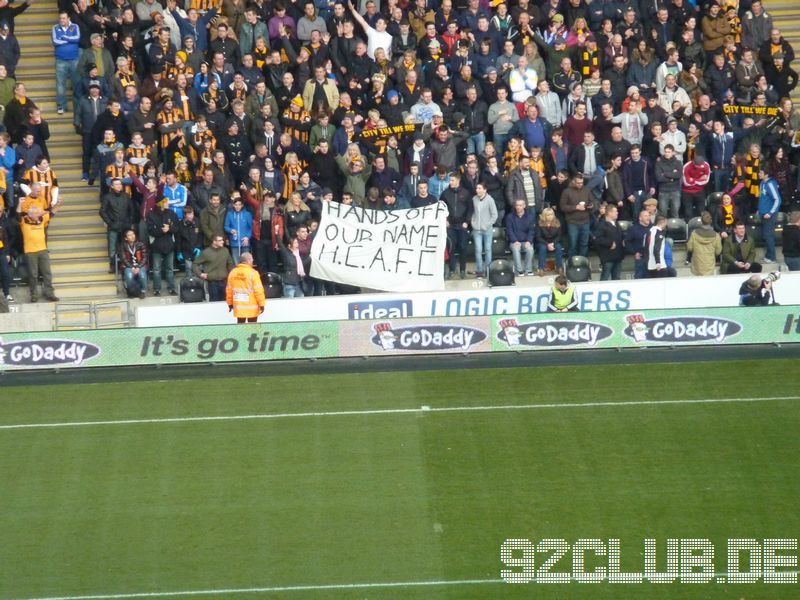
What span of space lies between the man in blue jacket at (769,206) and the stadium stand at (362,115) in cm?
8

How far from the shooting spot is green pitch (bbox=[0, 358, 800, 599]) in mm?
18359

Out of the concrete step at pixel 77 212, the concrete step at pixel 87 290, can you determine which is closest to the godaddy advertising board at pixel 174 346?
the concrete step at pixel 87 290

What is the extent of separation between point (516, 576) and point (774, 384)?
7012 mm

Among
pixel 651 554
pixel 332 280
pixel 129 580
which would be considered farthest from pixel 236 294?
pixel 651 554

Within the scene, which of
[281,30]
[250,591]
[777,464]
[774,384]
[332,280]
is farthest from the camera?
[281,30]

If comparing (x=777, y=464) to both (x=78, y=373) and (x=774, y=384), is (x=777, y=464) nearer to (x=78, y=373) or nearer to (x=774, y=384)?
(x=774, y=384)

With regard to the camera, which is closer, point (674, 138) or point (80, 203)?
point (674, 138)

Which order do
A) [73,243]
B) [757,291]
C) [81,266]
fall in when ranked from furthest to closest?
1. [73,243]
2. [81,266]
3. [757,291]

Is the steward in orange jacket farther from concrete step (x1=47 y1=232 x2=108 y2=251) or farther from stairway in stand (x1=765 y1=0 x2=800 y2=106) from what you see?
stairway in stand (x1=765 y1=0 x2=800 y2=106)

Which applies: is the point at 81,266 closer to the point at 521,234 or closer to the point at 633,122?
the point at 521,234

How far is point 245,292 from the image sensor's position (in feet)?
80.8

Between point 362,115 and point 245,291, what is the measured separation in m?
5.02

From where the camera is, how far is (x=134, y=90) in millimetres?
26938

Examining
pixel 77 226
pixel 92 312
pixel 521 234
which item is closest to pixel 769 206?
pixel 521 234
